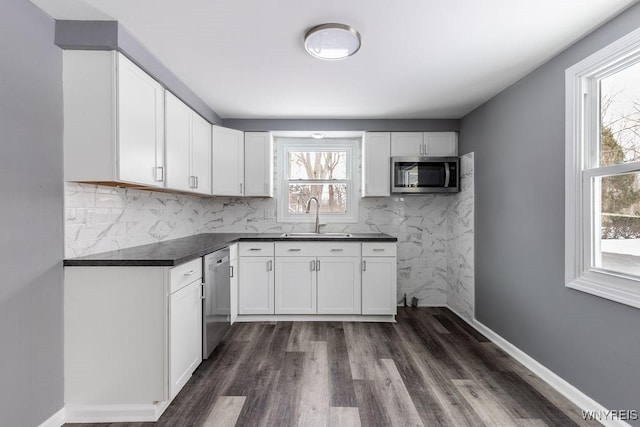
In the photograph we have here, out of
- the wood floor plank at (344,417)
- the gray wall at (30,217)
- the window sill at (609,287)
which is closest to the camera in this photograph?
the gray wall at (30,217)

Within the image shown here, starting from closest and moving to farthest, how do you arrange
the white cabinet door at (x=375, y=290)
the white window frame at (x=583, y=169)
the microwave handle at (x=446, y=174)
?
the white window frame at (x=583, y=169)
the white cabinet door at (x=375, y=290)
the microwave handle at (x=446, y=174)

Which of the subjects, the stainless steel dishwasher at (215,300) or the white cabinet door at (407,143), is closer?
the stainless steel dishwasher at (215,300)

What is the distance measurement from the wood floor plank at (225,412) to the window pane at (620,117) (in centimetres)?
269

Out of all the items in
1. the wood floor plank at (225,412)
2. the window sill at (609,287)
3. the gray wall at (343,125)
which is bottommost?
A: the wood floor plank at (225,412)

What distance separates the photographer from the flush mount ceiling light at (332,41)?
6.06 feet

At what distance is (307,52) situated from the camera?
2152 mm

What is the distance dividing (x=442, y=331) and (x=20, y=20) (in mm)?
3813

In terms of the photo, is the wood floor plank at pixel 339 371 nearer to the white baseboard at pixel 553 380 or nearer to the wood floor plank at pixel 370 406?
the wood floor plank at pixel 370 406

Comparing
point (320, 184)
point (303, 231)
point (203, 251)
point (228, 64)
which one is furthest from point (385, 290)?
point (228, 64)

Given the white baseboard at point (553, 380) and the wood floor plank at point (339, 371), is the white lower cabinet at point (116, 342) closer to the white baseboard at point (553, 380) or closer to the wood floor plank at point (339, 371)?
the wood floor plank at point (339, 371)

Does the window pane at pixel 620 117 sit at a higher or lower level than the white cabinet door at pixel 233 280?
higher

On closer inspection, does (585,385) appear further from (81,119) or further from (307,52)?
(81,119)

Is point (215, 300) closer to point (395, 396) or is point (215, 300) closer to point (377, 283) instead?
point (395, 396)

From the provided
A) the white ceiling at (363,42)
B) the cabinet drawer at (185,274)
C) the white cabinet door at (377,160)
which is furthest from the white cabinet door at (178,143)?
the white cabinet door at (377,160)
